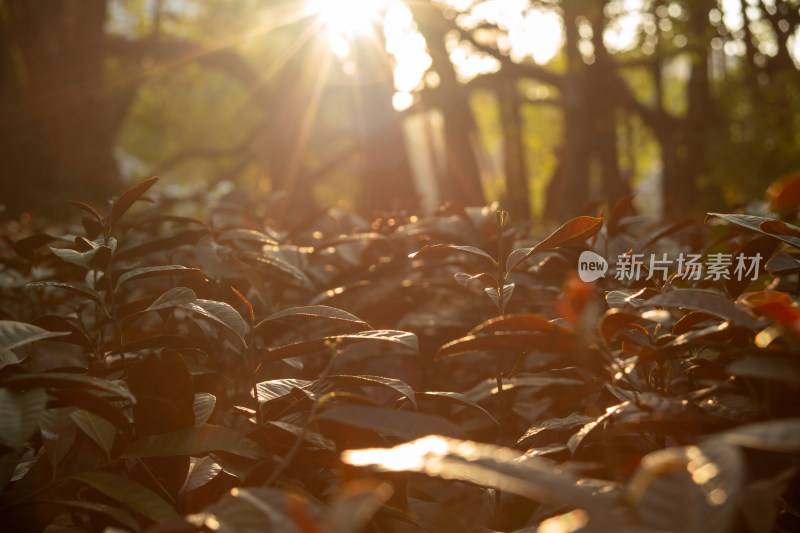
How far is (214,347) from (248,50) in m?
26.3

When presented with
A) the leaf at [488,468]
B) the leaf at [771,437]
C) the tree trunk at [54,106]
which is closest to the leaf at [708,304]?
the leaf at [771,437]

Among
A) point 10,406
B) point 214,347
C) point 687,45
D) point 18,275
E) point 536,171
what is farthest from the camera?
Answer: point 536,171

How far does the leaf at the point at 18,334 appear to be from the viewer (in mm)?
896

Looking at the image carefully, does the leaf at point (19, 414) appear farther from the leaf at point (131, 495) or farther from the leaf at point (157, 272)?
the leaf at point (157, 272)

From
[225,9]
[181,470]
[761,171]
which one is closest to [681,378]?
[181,470]

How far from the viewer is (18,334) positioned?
93 centimetres

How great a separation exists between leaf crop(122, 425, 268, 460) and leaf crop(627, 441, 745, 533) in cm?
55

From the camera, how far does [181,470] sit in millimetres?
986

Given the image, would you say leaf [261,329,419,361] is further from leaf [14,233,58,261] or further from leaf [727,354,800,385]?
leaf [14,233,58,261]

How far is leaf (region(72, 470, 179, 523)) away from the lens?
86 cm

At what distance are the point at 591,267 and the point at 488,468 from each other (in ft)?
3.09

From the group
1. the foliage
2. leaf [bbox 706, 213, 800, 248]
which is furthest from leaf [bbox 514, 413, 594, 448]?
leaf [bbox 706, 213, 800, 248]

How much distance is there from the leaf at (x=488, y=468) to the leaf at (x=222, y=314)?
0.43 meters

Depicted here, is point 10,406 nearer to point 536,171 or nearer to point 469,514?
point 469,514
